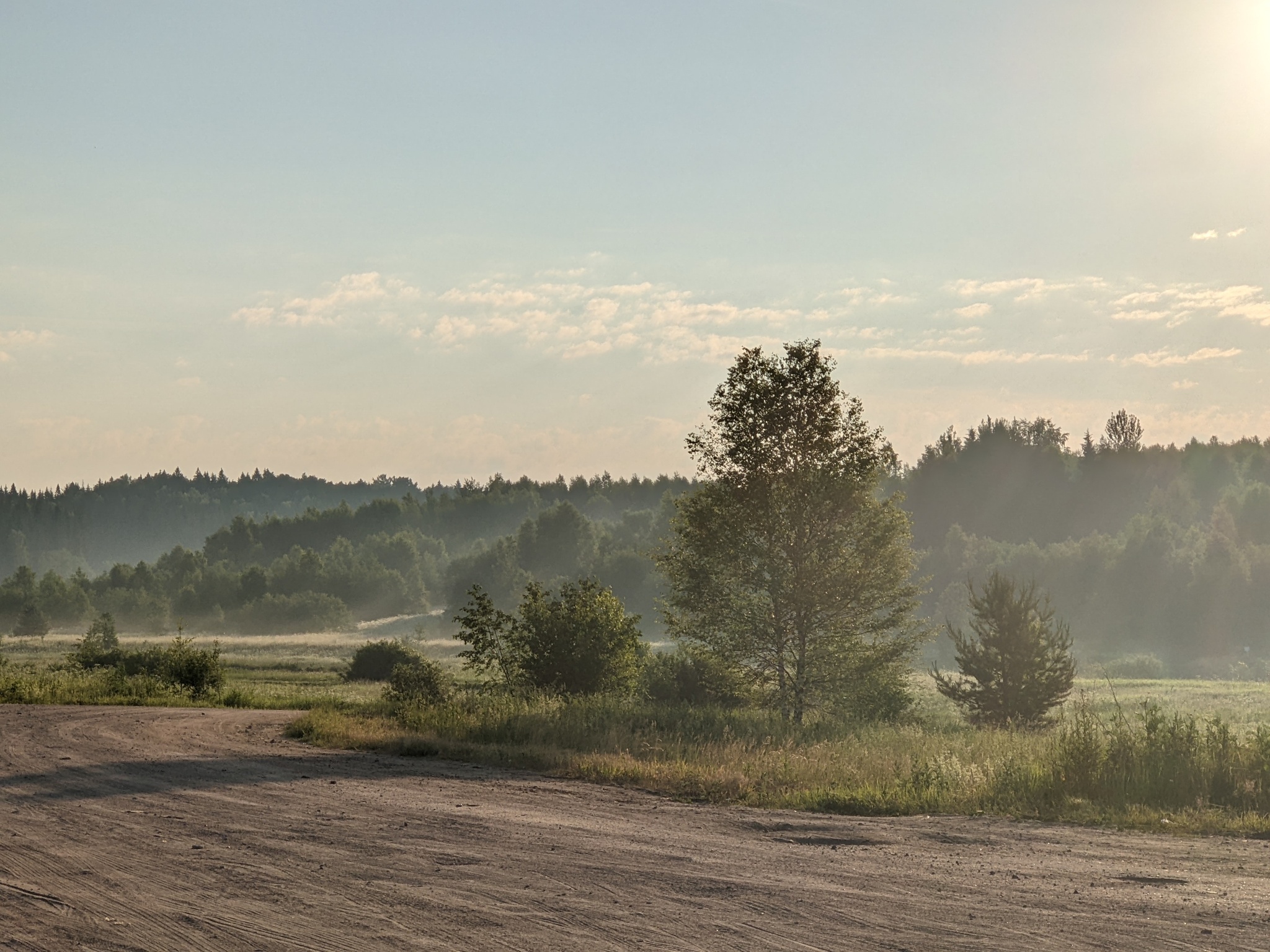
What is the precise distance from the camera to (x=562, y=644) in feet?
93.9

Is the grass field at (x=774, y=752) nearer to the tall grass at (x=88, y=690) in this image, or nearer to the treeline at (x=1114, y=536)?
the tall grass at (x=88, y=690)

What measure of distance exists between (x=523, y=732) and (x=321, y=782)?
5877mm

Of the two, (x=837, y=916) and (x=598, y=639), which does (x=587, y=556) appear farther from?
(x=837, y=916)

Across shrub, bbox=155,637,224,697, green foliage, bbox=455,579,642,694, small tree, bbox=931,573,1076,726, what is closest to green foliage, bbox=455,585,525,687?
green foliage, bbox=455,579,642,694

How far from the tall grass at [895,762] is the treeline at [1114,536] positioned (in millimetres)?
75254

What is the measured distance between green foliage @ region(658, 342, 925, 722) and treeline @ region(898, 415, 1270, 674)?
64.9 metres

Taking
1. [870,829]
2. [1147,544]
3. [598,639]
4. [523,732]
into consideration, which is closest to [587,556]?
[1147,544]

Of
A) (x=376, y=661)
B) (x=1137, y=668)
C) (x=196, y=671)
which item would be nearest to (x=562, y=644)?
(x=196, y=671)

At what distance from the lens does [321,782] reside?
581 inches

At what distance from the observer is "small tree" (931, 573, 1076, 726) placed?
98.6ft

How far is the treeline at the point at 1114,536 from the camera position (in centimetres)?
10419

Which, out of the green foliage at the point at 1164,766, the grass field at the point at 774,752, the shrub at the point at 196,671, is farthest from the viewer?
the shrub at the point at 196,671

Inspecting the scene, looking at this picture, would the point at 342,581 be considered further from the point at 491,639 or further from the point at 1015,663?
the point at 1015,663

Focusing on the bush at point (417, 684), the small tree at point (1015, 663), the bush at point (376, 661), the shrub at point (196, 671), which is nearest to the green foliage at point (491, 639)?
the bush at point (417, 684)
